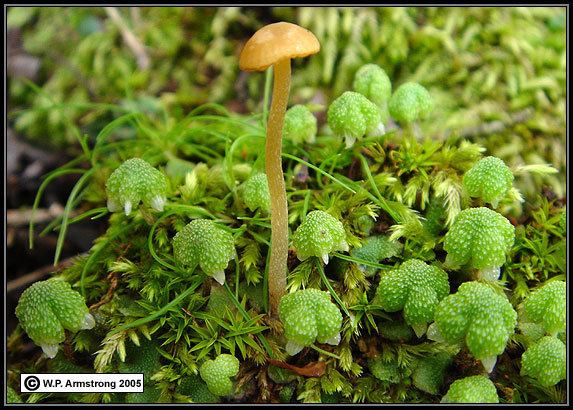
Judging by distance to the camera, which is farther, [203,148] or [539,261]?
[203,148]

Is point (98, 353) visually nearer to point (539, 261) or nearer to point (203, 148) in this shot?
point (203, 148)

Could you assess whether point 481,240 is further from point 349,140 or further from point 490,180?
point 349,140

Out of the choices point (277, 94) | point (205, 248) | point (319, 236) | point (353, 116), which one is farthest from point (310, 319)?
point (353, 116)

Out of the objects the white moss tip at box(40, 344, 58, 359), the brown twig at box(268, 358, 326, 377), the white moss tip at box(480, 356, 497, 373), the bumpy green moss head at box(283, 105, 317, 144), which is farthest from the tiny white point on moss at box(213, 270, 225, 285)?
the white moss tip at box(480, 356, 497, 373)

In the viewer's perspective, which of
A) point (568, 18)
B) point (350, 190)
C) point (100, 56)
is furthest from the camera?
point (100, 56)

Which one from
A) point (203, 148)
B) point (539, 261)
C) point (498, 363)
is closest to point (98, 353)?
point (203, 148)

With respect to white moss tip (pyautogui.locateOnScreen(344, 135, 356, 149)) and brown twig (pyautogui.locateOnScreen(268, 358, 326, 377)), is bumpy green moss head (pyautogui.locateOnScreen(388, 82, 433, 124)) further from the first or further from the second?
brown twig (pyautogui.locateOnScreen(268, 358, 326, 377))
